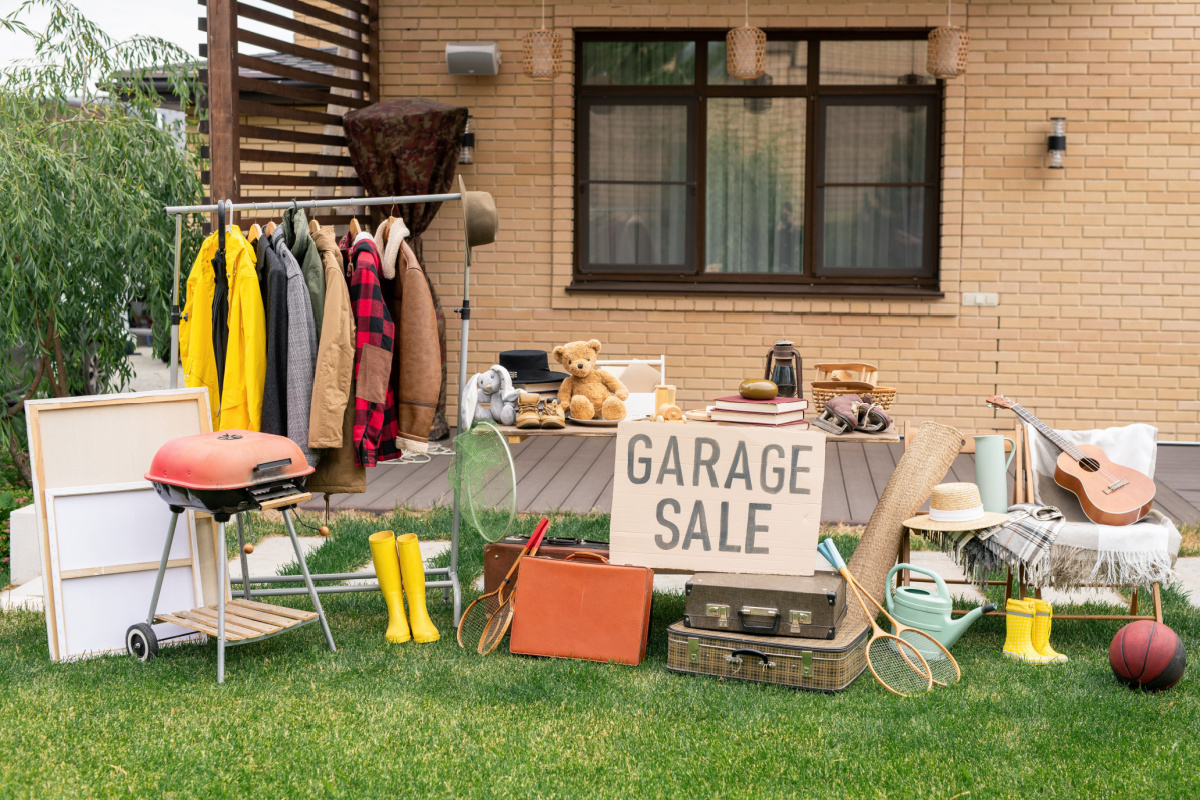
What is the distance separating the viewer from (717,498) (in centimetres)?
381

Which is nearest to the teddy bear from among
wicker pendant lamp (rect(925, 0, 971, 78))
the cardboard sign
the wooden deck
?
the cardboard sign

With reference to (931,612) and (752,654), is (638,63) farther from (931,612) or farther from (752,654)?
(752,654)

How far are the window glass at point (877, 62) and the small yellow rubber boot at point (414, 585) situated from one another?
4.97 meters

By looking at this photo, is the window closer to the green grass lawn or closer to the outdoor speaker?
the outdoor speaker

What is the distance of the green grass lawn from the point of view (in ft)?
9.46

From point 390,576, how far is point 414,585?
0.09 meters

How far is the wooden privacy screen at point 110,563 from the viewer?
3803 mm

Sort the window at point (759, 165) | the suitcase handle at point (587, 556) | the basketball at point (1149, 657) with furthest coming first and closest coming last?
the window at point (759, 165) → the suitcase handle at point (587, 556) → the basketball at point (1149, 657)

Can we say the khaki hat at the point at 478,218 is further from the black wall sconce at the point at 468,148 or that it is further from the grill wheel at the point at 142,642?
the black wall sconce at the point at 468,148

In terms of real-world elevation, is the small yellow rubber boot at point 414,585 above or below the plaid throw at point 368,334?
below

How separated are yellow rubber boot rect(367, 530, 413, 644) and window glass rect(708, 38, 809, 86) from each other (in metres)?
4.84

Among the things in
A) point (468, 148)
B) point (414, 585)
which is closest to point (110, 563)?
point (414, 585)

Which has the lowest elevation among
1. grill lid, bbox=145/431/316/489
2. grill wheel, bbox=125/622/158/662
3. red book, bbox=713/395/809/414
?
grill wheel, bbox=125/622/158/662

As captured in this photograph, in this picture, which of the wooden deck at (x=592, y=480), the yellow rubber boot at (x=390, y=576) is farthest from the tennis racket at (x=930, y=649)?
the wooden deck at (x=592, y=480)
